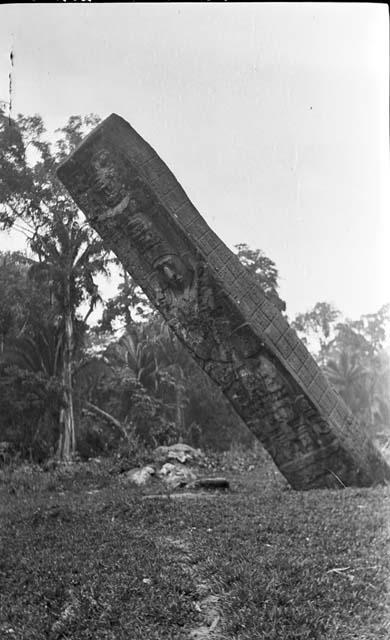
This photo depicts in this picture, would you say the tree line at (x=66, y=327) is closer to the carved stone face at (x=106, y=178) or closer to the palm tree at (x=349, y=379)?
the palm tree at (x=349, y=379)

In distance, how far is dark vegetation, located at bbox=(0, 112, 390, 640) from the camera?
3.55m

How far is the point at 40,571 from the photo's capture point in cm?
406

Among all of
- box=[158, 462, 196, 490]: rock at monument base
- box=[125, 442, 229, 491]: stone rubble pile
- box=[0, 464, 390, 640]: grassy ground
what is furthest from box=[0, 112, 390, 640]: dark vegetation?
box=[158, 462, 196, 490]: rock at monument base

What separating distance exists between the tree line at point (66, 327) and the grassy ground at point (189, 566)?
74cm

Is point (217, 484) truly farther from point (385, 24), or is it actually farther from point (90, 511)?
point (385, 24)

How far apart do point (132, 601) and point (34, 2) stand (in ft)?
15.6

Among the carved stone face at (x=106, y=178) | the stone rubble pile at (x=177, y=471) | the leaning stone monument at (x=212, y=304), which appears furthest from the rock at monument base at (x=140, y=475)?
the carved stone face at (x=106, y=178)

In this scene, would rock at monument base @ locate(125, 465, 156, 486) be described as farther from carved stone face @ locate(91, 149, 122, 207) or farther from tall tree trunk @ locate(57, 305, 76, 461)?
carved stone face @ locate(91, 149, 122, 207)

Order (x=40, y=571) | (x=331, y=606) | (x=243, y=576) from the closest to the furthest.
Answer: (x=331, y=606), (x=243, y=576), (x=40, y=571)

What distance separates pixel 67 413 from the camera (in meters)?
5.62

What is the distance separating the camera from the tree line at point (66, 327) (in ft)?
17.2

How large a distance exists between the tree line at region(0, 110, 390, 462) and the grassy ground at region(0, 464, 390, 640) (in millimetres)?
738

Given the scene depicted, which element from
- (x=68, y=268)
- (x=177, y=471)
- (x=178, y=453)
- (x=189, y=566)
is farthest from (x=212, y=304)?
(x=189, y=566)

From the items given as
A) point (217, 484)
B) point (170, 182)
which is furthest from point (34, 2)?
point (217, 484)
